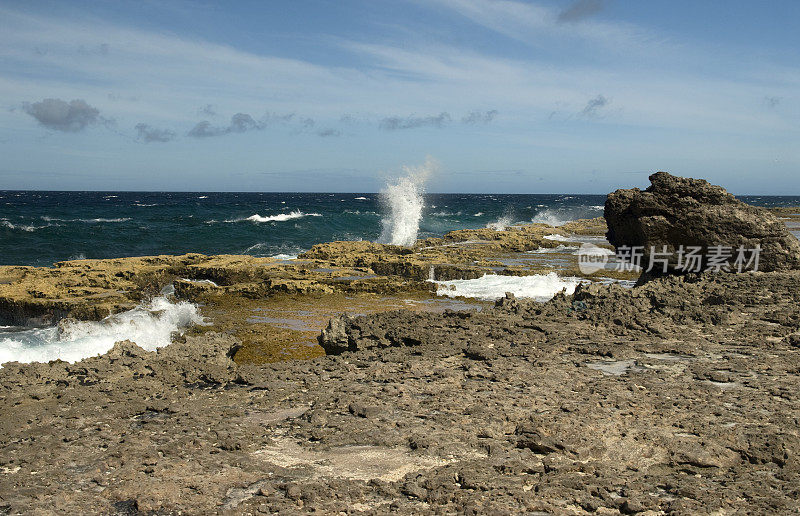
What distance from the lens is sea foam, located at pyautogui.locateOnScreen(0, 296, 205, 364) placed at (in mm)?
8625

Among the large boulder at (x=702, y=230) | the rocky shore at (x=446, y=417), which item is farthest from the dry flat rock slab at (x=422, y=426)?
the large boulder at (x=702, y=230)

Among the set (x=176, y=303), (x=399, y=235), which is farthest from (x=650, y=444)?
(x=399, y=235)

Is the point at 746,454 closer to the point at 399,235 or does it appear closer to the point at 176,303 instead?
the point at 176,303

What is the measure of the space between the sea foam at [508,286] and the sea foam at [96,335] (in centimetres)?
625

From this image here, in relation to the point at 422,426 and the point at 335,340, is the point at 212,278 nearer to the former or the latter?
the point at 335,340

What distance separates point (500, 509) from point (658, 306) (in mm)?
6620

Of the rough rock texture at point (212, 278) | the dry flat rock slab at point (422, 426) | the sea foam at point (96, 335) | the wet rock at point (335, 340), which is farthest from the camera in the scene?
the rough rock texture at point (212, 278)

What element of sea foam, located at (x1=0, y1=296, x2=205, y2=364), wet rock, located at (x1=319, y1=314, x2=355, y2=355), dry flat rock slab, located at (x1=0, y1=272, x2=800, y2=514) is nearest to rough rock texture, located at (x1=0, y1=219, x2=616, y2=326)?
sea foam, located at (x1=0, y1=296, x2=205, y2=364)

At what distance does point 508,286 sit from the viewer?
1510 cm

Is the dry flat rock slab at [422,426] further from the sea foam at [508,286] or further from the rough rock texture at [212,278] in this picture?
the sea foam at [508,286]

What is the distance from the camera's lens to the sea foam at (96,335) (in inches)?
340

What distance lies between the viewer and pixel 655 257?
478 inches

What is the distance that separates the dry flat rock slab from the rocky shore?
0.06ft

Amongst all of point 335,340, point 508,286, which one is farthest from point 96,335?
point 508,286
